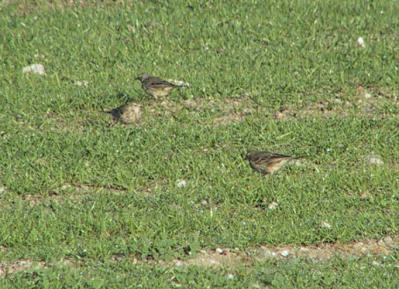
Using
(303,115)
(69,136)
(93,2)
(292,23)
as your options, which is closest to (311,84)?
(303,115)

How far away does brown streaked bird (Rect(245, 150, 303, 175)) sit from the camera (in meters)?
7.09

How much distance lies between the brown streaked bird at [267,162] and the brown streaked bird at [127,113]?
66.2 inches

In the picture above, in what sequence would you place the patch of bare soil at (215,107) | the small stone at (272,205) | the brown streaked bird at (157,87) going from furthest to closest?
the brown streaked bird at (157,87), the patch of bare soil at (215,107), the small stone at (272,205)

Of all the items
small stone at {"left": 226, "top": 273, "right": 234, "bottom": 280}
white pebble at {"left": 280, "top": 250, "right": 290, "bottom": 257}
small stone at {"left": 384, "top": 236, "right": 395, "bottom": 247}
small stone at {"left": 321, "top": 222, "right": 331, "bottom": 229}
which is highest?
small stone at {"left": 226, "top": 273, "right": 234, "bottom": 280}

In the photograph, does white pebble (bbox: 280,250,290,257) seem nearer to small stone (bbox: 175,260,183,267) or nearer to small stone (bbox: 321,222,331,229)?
small stone (bbox: 321,222,331,229)

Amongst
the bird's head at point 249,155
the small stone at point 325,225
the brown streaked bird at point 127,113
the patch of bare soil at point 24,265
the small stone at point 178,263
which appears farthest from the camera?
the brown streaked bird at point 127,113

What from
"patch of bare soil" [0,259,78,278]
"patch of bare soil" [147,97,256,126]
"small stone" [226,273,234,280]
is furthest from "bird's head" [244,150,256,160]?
"patch of bare soil" [0,259,78,278]

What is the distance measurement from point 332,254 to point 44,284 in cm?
244

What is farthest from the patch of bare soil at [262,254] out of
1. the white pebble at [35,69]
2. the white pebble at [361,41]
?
the white pebble at [361,41]

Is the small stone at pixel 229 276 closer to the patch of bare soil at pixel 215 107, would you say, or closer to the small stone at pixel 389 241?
the small stone at pixel 389 241

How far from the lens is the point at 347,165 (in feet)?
24.1

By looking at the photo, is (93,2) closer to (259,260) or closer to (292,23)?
(292,23)

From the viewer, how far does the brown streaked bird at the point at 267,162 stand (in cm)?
709

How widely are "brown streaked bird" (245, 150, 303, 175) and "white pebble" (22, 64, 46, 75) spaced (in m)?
3.41
